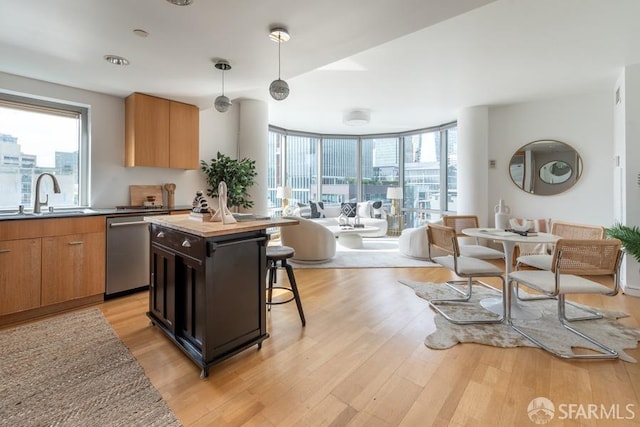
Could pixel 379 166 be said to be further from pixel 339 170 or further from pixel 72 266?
pixel 72 266

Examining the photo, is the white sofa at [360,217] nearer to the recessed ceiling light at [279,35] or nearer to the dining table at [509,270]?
the dining table at [509,270]

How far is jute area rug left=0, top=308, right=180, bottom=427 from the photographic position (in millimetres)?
1492

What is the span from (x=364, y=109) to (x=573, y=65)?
2.99 metres

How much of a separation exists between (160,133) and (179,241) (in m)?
2.39

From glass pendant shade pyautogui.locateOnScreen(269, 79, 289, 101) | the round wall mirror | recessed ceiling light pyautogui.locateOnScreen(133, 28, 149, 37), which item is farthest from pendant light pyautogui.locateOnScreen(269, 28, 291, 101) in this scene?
the round wall mirror

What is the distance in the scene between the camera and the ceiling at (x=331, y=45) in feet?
6.51

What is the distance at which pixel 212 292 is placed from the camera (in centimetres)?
178

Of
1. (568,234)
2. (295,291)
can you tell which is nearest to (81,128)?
(295,291)

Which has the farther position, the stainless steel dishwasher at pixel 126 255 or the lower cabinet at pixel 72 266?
the stainless steel dishwasher at pixel 126 255

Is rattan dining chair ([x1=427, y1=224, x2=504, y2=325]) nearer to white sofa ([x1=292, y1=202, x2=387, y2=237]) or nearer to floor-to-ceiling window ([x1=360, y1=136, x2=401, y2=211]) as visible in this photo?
white sofa ([x1=292, y1=202, x2=387, y2=237])

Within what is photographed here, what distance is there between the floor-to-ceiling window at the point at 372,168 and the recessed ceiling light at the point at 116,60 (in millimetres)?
3878

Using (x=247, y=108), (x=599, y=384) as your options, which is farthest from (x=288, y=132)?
(x=599, y=384)

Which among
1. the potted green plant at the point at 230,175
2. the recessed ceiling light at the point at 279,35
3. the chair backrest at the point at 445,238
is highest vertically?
the recessed ceiling light at the point at 279,35

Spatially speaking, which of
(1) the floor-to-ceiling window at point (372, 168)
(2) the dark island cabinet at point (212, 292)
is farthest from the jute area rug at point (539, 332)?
(1) the floor-to-ceiling window at point (372, 168)
